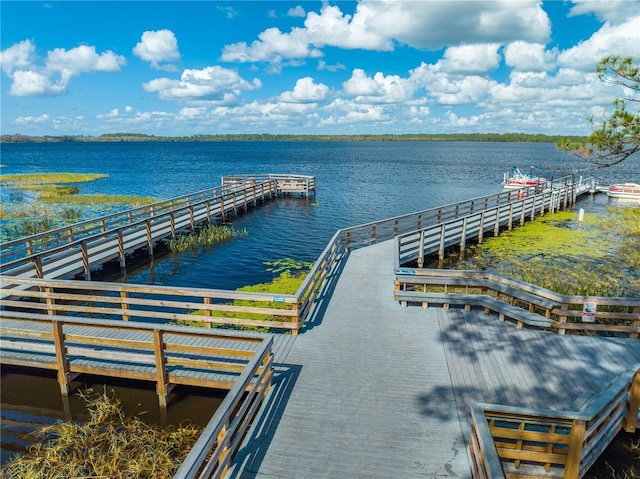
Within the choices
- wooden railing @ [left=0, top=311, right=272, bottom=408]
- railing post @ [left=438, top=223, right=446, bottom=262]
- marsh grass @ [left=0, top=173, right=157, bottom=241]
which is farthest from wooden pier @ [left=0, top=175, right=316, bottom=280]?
railing post @ [left=438, top=223, right=446, bottom=262]

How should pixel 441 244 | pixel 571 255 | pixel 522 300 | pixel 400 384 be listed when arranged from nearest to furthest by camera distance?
pixel 400 384 < pixel 522 300 < pixel 441 244 < pixel 571 255

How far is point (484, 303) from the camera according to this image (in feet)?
34.0

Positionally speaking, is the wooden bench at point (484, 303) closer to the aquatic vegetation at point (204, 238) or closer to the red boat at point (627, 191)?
the aquatic vegetation at point (204, 238)

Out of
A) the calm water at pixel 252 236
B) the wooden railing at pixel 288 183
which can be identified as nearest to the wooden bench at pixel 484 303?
the calm water at pixel 252 236

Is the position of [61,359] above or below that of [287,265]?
above

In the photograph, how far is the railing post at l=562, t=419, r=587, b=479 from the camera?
17.8 feet

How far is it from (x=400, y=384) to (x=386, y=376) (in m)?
0.33

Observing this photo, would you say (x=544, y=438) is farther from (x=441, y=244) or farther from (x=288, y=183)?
(x=288, y=183)

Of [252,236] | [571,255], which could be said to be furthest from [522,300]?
[252,236]

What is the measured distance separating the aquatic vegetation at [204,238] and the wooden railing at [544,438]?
18207mm

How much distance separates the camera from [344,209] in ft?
115

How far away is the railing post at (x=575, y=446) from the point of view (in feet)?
17.8

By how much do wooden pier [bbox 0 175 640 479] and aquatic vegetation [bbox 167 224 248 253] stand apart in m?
9.57

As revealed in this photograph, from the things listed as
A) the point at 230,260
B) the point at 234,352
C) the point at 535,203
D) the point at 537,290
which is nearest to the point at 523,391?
the point at 537,290
